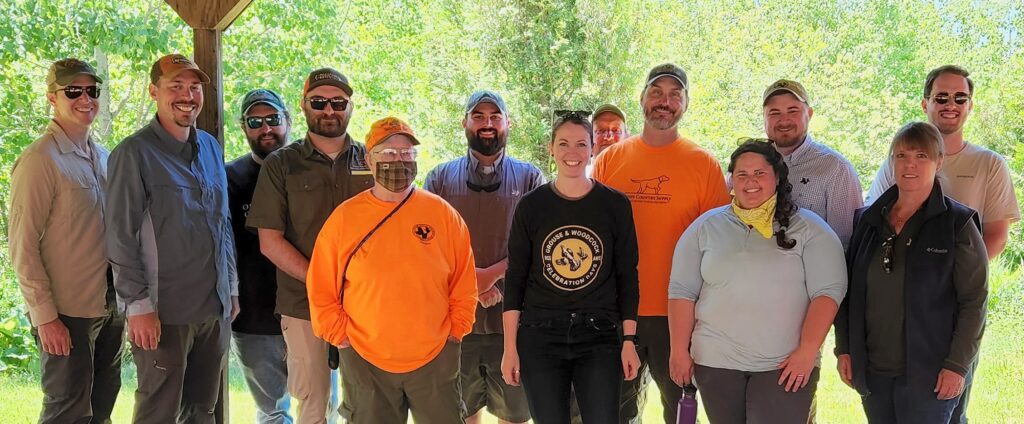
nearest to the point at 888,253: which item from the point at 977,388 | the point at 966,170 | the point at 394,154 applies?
the point at 966,170

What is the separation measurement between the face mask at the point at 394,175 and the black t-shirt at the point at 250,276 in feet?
4.01

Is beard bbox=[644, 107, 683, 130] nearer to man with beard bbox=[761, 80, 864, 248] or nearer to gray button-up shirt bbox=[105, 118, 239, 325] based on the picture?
man with beard bbox=[761, 80, 864, 248]

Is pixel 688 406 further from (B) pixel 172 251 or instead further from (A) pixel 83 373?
(A) pixel 83 373

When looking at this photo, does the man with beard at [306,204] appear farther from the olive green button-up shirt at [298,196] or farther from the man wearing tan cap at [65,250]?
the man wearing tan cap at [65,250]

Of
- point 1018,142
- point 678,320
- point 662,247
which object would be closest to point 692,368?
point 678,320

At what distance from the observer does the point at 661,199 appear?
350 centimetres

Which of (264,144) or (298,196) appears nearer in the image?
(298,196)

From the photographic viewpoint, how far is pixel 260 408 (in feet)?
13.5

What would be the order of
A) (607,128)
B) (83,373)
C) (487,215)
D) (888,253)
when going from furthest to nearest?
1. (607,128)
2. (487,215)
3. (83,373)
4. (888,253)

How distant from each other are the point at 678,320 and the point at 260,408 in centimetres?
227

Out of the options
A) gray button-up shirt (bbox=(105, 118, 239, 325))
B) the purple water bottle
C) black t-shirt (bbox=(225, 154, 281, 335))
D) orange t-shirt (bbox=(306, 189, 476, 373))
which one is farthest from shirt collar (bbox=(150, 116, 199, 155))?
the purple water bottle

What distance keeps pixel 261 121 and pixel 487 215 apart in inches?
50.7

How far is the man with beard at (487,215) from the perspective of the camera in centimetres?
378

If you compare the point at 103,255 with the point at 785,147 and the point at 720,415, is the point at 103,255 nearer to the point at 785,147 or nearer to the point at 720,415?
the point at 720,415
